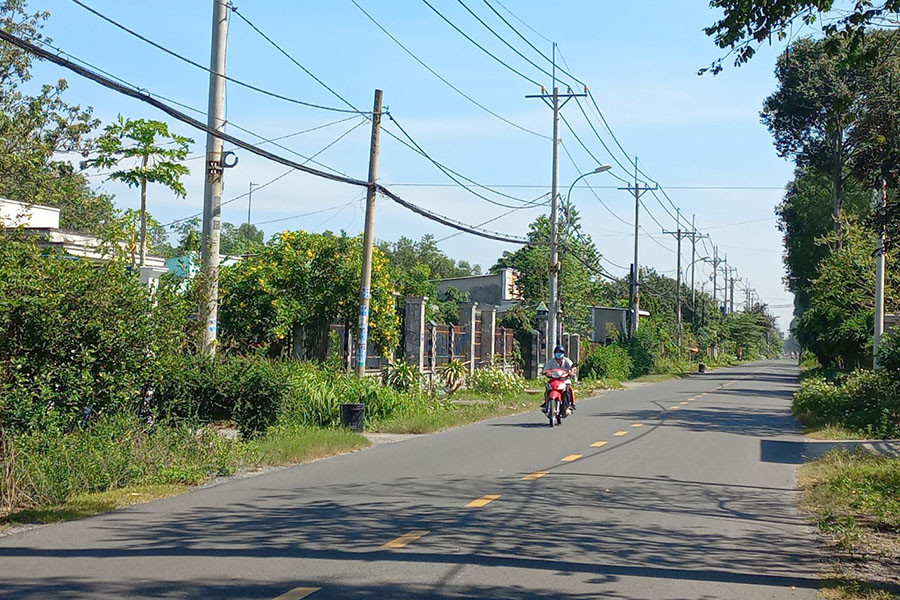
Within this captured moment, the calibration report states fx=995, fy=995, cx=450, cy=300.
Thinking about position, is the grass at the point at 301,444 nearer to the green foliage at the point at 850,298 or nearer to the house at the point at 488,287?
the green foliage at the point at 850,298

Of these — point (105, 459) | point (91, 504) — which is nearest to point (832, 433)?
point (105, 459)

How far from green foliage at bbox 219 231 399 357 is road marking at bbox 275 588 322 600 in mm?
21020

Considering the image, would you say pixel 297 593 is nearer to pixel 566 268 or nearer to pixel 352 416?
pixel 352 416

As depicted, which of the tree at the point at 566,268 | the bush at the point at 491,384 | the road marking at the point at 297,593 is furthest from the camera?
the tree at the point at 566,268

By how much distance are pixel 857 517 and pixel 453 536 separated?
187 inches

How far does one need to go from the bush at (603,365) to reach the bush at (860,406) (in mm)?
23905

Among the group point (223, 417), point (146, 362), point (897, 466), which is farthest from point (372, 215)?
point (897, 466)

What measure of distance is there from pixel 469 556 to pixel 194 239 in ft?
86.7

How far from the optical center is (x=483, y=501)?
11383 millimetres

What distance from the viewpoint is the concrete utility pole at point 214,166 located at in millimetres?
17531

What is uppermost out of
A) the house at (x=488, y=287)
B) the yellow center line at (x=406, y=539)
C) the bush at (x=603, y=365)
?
the house at (x=488, y=287)

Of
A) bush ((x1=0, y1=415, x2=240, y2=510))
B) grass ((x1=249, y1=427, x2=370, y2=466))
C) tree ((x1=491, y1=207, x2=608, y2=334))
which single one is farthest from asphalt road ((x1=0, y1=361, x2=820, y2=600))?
tree ((x1=491, y1=207, x2=608, y2=334))

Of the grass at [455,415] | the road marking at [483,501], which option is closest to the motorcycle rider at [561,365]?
the grass at [455,415]

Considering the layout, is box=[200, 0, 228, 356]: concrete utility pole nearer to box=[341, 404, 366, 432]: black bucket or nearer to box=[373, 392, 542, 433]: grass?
box=[341, 404, 366, 432]: black bucket
